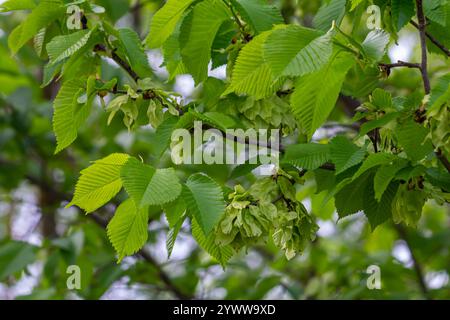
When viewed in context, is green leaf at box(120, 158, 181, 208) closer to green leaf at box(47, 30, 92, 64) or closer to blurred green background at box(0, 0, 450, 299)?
green leaf at box(47, 30, 92, 64)

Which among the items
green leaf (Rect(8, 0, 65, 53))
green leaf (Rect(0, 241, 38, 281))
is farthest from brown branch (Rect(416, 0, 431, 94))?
green leaf (Rect(0, 241, 38, 281))

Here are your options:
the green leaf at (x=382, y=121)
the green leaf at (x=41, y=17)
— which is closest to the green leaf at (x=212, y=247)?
the green leaf at (x=382, y=121)

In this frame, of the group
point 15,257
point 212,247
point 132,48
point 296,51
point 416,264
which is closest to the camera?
point 296,51

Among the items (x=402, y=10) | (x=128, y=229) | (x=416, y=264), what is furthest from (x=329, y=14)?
(x=416, y=264)

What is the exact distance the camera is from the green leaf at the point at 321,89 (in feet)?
4.55

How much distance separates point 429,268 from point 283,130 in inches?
98.1

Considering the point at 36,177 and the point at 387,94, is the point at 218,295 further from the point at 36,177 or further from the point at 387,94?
the point at 387,94

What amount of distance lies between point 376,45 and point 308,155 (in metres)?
0.29

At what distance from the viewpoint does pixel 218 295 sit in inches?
124

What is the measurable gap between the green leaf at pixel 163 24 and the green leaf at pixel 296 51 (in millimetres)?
310

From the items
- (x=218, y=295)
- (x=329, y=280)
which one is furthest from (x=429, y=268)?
(x=218, y=295)

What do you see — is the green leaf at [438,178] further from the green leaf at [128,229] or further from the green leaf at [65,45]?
the green leaf at [65,45]

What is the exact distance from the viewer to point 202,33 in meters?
1.61

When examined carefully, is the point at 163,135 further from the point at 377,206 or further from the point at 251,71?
the point at 377,206
